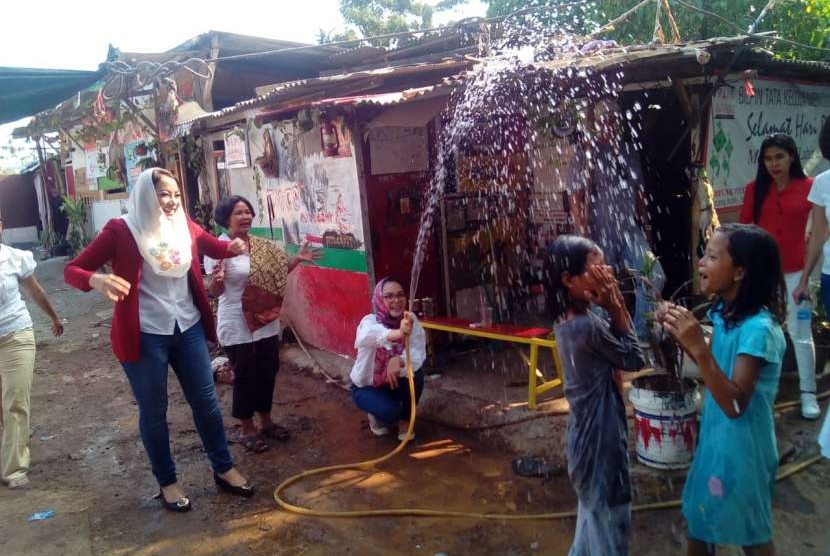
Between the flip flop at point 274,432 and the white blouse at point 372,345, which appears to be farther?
the flip flop at point 274,432

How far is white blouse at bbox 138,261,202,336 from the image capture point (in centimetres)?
376

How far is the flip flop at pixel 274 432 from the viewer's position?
16.5 ft

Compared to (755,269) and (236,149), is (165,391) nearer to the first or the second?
(755,269)

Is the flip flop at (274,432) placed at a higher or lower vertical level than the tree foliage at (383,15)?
lower

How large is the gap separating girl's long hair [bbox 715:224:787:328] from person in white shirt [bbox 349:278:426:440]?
2.62 metres

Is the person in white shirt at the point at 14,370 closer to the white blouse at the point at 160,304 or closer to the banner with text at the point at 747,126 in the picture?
the white blouse at the point at 160,304

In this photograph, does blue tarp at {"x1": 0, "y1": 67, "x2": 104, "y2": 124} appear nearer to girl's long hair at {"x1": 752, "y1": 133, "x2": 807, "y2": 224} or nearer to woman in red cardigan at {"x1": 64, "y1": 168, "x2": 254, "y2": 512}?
woman in red cardigan at {"x1": 64, "y1": 168, "x2": 254, "y2": 512}

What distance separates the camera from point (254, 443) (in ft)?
16.0

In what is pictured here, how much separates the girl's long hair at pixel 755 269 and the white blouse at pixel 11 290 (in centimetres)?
430

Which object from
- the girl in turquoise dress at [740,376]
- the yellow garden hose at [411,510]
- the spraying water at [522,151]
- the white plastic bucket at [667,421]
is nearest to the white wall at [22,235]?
the spraying water at [522,151]

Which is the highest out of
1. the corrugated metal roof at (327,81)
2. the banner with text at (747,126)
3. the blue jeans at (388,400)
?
the corrugated metal roof at (327,81)

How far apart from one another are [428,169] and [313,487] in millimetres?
3389

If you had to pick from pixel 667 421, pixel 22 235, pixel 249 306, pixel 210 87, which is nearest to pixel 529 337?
pixel 667 421

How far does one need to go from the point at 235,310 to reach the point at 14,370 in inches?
58.9
